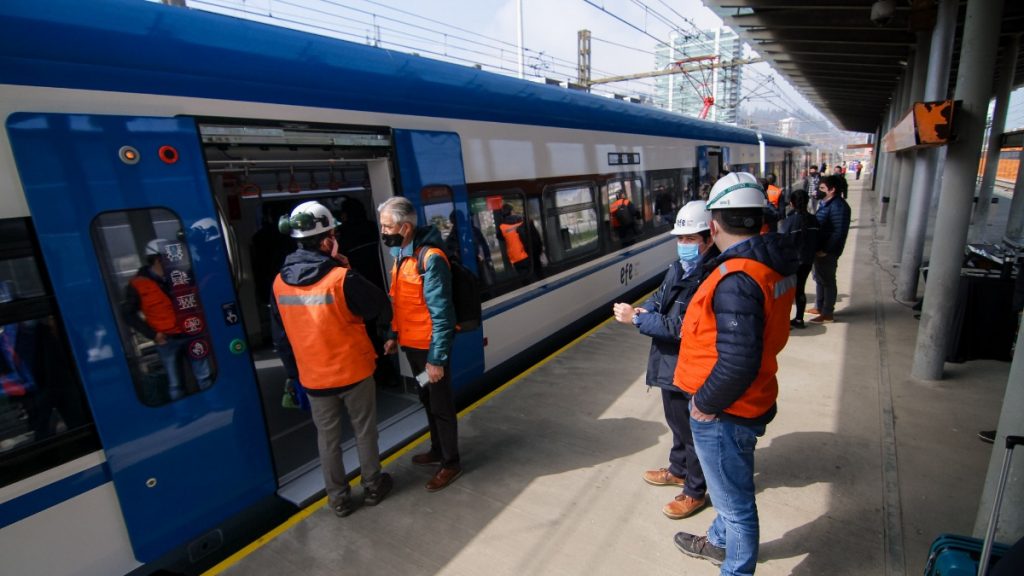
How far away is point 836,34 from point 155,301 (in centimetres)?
1059

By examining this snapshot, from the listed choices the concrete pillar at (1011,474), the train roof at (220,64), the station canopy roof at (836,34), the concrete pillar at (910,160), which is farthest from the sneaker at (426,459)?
the concrete pillar at (910,160)

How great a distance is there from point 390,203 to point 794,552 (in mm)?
2895

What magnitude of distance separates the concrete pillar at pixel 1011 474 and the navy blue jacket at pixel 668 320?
4.38 ft

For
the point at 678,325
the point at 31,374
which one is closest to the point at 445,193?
the point at 678,325

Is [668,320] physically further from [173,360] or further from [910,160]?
[910,160]

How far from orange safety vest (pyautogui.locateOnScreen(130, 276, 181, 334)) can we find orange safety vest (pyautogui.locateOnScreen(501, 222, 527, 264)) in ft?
9.57

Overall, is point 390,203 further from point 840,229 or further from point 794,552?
point 840,229

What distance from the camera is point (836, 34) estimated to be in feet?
29.1

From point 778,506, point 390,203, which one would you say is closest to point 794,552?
point 778,506

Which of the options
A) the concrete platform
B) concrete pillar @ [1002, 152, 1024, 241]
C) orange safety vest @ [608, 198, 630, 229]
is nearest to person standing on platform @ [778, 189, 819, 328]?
the concrete platform

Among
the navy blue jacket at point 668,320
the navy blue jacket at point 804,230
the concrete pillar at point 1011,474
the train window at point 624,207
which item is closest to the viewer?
the concrete pillar at point 1011,474

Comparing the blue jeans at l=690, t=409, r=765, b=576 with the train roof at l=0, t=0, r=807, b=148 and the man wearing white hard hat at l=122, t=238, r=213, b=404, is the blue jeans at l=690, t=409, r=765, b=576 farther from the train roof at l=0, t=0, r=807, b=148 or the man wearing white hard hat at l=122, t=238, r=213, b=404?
the train roof at l=0, t=0, r=807, b=148

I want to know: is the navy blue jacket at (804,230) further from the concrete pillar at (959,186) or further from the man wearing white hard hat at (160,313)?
the man wearing white hard hat at (160,313)

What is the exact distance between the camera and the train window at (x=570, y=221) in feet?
18.5
